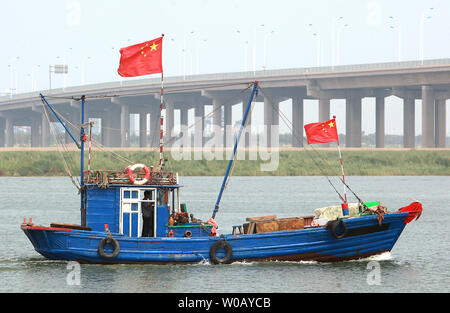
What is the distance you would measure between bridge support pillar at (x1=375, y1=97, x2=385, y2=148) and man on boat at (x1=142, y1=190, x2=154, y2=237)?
118m

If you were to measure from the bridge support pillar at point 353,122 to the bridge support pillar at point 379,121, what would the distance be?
13.5ft

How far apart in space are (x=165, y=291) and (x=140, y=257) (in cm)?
350

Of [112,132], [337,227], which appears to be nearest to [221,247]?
[337,227]

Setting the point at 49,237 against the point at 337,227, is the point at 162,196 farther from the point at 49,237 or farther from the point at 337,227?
the point at 337,227

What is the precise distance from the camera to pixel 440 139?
136000 mm

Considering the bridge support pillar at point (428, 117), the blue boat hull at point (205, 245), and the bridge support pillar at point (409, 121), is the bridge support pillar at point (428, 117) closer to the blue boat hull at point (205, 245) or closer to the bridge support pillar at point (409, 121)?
the bridge support pillar at point (409, 121)

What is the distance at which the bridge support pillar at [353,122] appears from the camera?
142750mm

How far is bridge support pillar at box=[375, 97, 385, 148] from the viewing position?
146 m

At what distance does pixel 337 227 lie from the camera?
1267 inches

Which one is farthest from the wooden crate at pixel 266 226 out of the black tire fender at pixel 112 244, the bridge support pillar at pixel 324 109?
the bridge support pillar at pixel 324 109

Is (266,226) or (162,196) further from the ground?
(162,196)

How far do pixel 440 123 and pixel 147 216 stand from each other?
114932 millimetres
